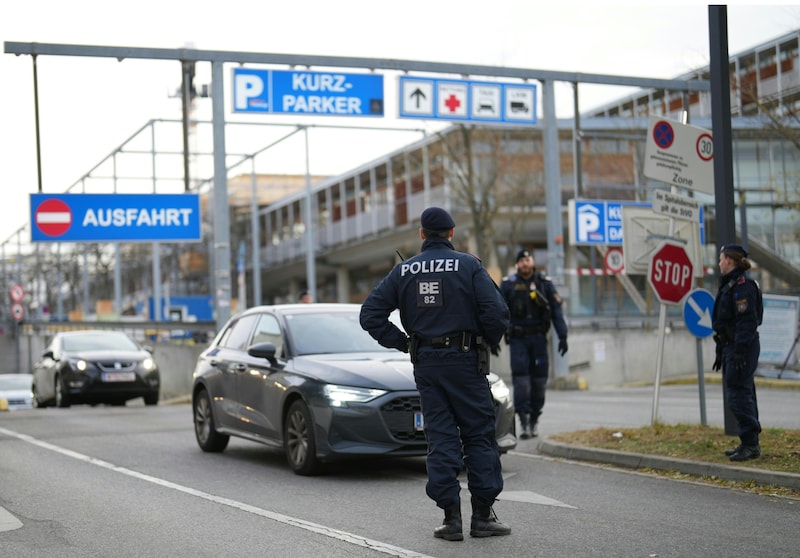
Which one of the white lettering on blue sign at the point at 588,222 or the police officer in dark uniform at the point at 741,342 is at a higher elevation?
the white lettering on blue sign at the point at 588,222

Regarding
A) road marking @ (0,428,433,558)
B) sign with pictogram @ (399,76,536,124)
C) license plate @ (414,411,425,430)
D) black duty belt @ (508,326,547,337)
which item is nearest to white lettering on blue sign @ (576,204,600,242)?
sign with pictogram @ (399,76,536,124)

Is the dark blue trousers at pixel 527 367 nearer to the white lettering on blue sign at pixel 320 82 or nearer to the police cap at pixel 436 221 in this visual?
the police cap at pixel 436 221

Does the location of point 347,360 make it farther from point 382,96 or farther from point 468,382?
point 382,96

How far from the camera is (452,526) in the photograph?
6.91m

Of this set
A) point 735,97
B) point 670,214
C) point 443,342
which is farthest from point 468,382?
point 735,97

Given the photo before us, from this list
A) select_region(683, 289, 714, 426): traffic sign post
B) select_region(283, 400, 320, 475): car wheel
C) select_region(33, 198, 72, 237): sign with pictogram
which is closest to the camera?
select_region(283, 400, 320, 475): car wheel

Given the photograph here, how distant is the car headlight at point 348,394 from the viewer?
9.64 meters

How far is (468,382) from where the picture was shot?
A: 6.94 meters

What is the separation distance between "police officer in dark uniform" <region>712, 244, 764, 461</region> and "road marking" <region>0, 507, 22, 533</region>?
17.6 feet

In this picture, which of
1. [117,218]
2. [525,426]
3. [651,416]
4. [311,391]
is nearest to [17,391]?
[117,218]

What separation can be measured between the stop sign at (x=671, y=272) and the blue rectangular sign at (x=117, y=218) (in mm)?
14751

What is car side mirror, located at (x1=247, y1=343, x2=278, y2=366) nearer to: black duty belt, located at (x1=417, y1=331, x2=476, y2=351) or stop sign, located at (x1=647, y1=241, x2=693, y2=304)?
stop sign, located at (x1=647, y1=241, x2=693, y2=304)

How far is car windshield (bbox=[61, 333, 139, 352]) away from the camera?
22891mm

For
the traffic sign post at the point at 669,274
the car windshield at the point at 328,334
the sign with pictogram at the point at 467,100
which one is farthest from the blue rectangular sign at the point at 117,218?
the traffic sign post at the point at 669,274
